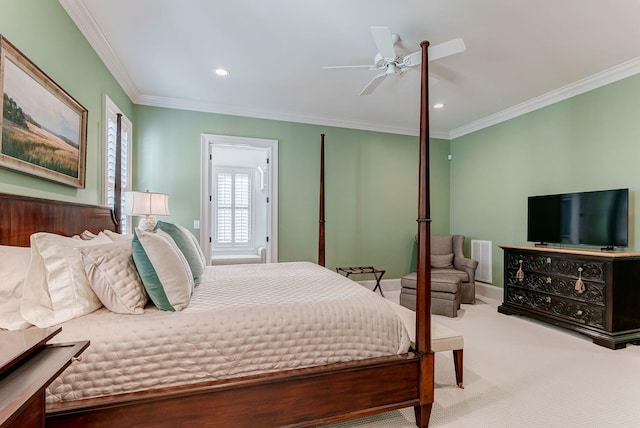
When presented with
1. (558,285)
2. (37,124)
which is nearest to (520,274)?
(558,285)

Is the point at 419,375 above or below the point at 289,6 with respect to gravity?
below

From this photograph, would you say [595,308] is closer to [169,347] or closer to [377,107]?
[377,107]

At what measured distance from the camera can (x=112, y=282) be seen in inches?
59.2

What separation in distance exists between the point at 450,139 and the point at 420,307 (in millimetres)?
4566

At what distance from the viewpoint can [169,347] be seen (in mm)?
1409

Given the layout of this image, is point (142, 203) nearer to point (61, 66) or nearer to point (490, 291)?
point (61, 66)

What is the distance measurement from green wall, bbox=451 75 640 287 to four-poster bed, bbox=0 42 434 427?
2.89 meters

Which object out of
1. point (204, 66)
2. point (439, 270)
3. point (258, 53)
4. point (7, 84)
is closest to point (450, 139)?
point (439, 270)

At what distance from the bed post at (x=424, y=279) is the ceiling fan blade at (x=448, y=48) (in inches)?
22.6

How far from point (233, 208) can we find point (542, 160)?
5.48 metres

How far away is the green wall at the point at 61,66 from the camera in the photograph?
5.61ft

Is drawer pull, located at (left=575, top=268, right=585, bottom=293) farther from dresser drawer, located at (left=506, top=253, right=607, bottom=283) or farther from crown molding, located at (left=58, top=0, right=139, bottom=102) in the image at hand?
crown molding, located at (left=58, top=0, right=139, bottom=102)

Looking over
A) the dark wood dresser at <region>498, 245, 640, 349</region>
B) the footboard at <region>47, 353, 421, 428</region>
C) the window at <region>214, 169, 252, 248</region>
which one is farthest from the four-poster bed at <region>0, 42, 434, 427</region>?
the window at <region>214, 169, 252, 248</region>

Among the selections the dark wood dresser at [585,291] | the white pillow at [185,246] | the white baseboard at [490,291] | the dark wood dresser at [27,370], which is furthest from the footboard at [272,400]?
the white baseboard at [490,291]
